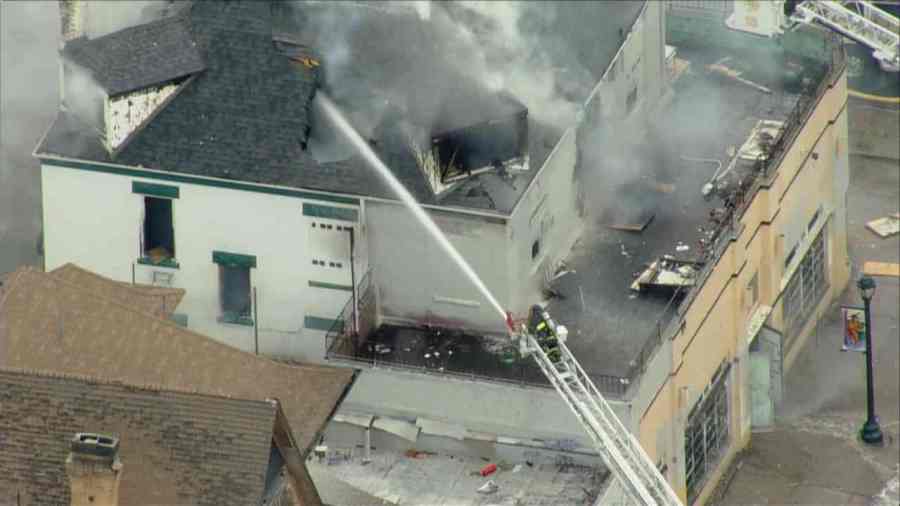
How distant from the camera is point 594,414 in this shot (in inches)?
2751

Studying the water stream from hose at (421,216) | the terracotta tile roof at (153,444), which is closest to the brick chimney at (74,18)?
the water stream from hose at (421,216)

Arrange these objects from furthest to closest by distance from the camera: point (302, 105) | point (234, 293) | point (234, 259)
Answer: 1. point (234, 293)
2. point (234, 259)
3. point (302, 105)

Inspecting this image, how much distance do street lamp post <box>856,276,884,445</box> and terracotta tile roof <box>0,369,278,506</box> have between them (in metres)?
19.5

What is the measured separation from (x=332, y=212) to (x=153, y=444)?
11852 mm

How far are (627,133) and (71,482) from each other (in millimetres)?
23144

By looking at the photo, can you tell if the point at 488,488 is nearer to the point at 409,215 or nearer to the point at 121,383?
the point at 409,215

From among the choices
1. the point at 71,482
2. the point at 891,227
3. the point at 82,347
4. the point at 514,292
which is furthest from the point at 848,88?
the point at 71,482

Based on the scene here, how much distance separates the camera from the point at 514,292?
74.4 metres

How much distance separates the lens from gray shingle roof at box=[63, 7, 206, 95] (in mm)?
75375

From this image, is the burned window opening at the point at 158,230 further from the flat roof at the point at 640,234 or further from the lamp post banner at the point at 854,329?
the lamp post banner at the point at 854,329

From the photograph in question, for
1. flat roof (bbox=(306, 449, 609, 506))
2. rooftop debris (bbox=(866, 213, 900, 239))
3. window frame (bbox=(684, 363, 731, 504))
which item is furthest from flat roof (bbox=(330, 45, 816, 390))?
rooftop debris (bbox=(866, 213, 900, 239))

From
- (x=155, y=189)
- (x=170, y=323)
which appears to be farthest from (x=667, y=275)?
(x=170, y=323)

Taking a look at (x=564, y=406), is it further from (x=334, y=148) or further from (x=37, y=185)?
(x=37, y=185)

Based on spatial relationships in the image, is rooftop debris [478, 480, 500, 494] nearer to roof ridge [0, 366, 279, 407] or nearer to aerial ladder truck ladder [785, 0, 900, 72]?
roof ridge [0, 366, 279, 407]
